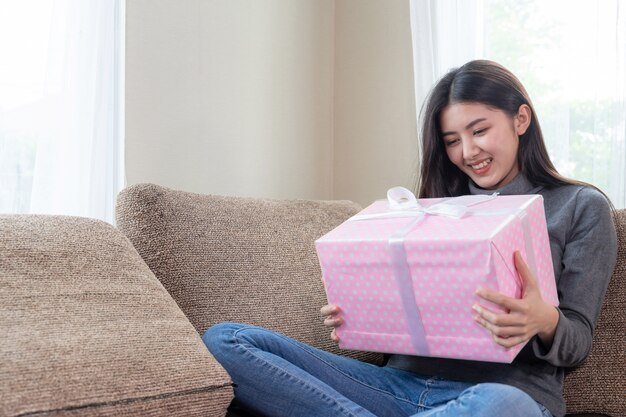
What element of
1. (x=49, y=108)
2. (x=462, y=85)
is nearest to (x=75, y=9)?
(x=49, y=108)

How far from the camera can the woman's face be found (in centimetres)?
143

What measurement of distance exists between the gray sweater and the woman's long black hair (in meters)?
0.10

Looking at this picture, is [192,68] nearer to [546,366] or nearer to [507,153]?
[507,153]

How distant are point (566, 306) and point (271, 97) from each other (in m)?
1.51

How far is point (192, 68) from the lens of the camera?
85.4 inches

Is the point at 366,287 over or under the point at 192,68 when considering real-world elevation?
under

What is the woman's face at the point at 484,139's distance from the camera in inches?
56.5

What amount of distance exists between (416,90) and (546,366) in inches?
55.7

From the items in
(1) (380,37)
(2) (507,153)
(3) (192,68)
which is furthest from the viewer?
(1) (380,37)

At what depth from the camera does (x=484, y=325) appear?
1.08m

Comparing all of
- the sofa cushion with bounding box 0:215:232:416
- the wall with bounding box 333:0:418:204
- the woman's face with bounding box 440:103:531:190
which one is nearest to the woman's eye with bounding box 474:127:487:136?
the woman's face with bounding box 440:103:531:190

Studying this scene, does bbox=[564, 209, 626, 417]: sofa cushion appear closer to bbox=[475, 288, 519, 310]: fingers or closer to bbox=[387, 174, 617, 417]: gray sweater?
bbox=[387, 174, 617, 417]: gray sweater

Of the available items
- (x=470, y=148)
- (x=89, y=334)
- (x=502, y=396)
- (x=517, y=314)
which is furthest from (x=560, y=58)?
(x=89, y=334)

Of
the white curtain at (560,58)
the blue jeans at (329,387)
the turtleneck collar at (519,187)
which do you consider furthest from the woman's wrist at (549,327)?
the white curtain at (560,58)
